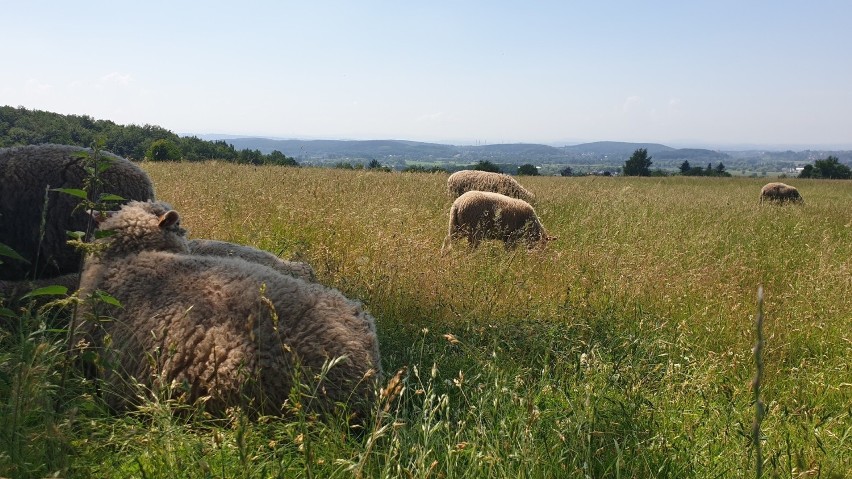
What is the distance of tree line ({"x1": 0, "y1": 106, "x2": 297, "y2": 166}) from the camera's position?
15.3 metres

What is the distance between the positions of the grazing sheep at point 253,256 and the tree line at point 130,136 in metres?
9.87

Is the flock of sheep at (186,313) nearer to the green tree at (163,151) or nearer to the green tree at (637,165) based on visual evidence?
the green tree at (163,151)

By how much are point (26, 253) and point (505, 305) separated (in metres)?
4.05

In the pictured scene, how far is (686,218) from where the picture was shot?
35.0ft

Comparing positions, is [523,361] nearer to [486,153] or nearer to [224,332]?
[224,332]

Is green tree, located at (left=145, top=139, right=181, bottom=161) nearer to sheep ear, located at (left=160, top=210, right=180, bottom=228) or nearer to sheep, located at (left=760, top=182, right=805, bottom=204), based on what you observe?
sheep ear, located at (left=160, top=210, right=180, bottom=228)

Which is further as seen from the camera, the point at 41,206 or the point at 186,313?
the point at 41,206

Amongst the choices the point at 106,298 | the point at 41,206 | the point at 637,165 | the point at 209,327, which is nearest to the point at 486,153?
the point at 637,165

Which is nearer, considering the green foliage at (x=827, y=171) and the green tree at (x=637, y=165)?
→ the green foliage at (x=827, y=171)

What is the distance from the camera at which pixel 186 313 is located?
2512mm

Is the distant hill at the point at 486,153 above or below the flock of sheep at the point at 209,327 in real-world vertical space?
above

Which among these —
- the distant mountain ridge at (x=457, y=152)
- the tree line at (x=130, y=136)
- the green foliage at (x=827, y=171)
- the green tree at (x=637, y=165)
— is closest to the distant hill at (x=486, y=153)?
the distant mountain ridge at (x=457, y=152)

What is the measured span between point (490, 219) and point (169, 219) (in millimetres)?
5449

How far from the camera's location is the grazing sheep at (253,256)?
179 inches
